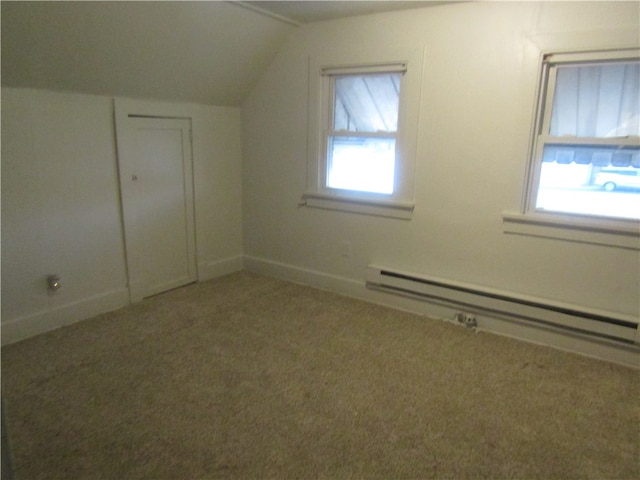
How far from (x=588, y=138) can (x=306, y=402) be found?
7.48 ft

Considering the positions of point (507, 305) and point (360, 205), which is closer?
point (507, 305)

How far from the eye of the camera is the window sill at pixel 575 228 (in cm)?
263

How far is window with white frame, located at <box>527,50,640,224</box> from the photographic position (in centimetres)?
260

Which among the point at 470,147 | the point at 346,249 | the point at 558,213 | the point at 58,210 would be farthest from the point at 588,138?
the point at 58,210

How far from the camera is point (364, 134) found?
353 cm

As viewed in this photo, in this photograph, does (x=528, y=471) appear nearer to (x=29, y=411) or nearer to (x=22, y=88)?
(x=29, y=411)

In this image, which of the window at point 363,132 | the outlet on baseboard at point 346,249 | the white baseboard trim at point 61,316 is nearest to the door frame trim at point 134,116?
the white baseboard trim at point 61,316

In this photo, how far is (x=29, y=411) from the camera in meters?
2.21

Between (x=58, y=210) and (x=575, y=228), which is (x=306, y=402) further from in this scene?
(x=58, y=210)

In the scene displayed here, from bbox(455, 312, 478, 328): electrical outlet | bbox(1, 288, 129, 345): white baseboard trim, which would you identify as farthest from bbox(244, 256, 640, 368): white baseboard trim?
bbox(1, 288, 129, 345): white baseboard trim

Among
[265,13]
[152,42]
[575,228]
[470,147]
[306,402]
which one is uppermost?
[265,13]

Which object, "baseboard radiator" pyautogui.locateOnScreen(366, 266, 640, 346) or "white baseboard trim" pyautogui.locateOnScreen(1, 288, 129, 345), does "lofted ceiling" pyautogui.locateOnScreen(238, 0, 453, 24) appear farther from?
"white baseboard trim" pyautogui.locateOnScreen(1, 288, 129, 345)

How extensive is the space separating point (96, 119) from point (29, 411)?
6.40 ft

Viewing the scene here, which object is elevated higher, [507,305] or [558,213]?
[558,213]
